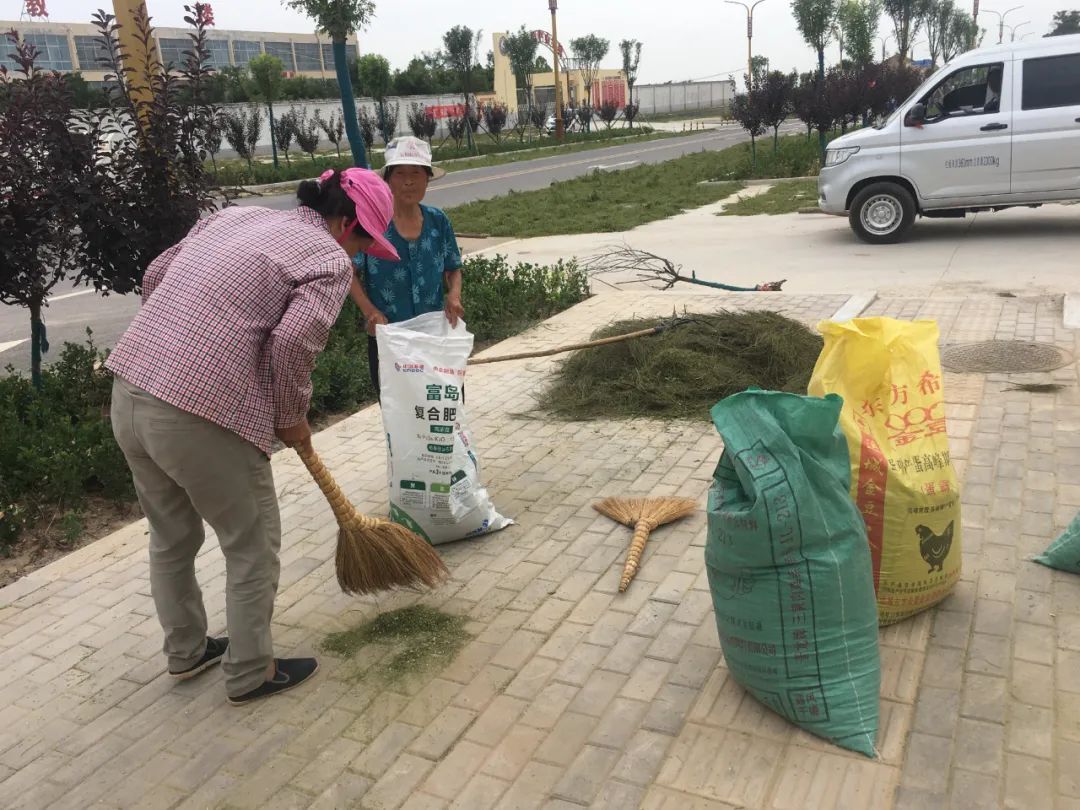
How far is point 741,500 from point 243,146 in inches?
1117

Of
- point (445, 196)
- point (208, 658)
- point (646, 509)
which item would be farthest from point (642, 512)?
point (445, 196)

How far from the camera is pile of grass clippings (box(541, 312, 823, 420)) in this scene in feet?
18.8

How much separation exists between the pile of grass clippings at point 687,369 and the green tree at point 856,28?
35352mm

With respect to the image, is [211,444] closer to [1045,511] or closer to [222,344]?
[222,344]

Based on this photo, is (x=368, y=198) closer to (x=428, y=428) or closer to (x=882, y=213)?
(x=428, y=428)

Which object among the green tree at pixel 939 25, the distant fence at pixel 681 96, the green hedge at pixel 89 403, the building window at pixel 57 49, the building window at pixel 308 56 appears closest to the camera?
the green hedge at pixel 89 403

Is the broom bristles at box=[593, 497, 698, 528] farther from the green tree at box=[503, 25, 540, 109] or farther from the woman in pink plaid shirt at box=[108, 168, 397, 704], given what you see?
the green tree at box=[503, 25, 540, 109]

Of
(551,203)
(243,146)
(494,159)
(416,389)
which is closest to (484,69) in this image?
(494,159)

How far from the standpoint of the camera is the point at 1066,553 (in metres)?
3.41

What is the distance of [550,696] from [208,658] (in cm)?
123

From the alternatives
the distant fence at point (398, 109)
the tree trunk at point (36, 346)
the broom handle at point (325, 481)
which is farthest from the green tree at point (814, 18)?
the broom handle at point (325, 481)

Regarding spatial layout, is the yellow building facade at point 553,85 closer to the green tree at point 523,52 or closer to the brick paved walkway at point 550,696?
the green tree at point 523,52

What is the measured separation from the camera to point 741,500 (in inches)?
104

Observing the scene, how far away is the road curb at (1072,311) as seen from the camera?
6.87 meters
